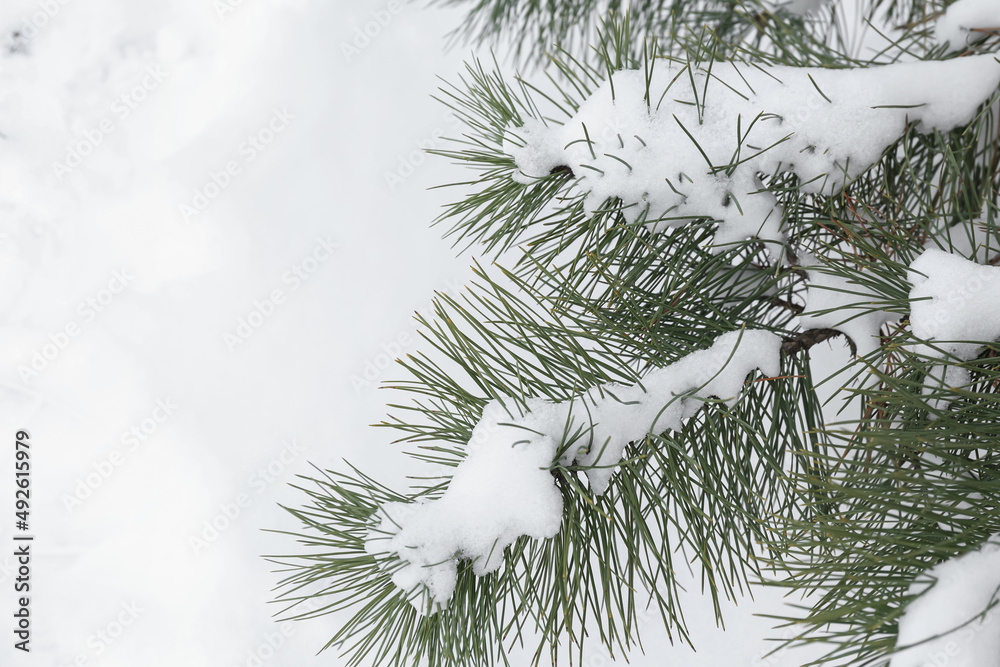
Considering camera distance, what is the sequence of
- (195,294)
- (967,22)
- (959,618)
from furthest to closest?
(195,294)
(967,22)
(959,618)

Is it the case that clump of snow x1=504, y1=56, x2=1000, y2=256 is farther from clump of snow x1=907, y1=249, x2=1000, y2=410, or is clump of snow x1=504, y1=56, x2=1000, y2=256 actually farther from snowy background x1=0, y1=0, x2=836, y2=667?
snowy background x1=0, y1=0, x2=836, y2=667

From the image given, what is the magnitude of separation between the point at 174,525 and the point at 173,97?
527 millimetres

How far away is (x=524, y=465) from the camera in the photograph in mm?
217

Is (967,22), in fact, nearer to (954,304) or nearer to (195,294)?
(954,304)

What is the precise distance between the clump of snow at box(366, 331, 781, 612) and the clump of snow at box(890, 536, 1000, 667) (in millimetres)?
78

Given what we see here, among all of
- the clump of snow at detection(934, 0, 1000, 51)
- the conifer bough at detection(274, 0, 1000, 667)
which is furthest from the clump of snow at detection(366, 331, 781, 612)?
the clump of snow at detection(934, 0, 1000, 51)

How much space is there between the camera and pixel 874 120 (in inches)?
10.0

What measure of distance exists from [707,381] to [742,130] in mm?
98

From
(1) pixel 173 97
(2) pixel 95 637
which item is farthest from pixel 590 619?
(1) pixel 173 97

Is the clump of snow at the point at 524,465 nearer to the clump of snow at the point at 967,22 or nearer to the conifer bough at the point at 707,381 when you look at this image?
the conifer bough at the point at 707,381

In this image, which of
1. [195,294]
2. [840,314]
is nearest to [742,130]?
[840,314]

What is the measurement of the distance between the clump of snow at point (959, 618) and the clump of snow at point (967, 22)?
0.23 m

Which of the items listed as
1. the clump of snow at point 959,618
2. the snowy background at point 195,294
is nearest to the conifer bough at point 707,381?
the clump of snow at point 959,618

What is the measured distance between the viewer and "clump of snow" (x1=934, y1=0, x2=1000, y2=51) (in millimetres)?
285
